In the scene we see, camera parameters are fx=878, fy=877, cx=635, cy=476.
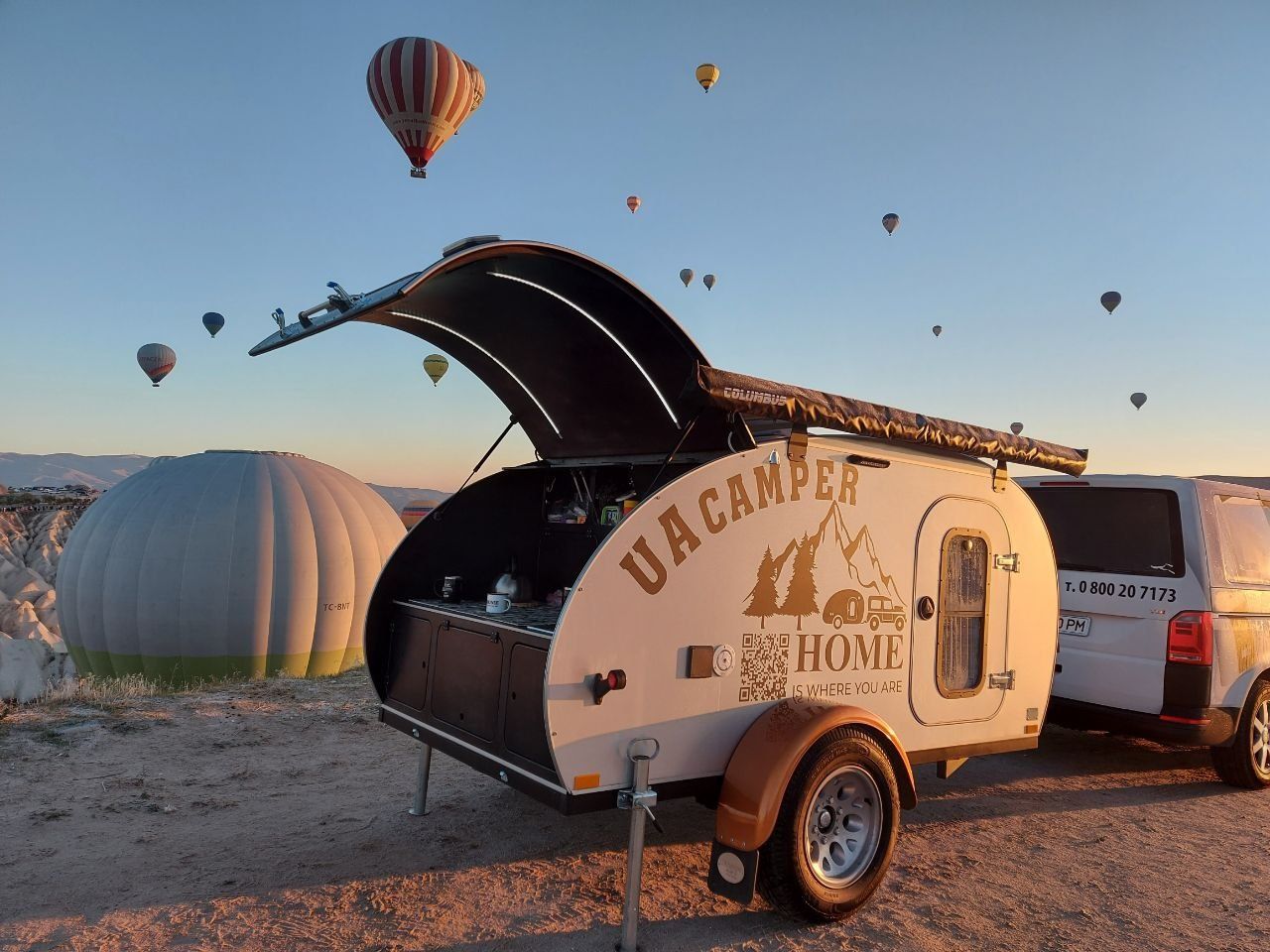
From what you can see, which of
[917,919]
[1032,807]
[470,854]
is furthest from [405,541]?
[1032,807]

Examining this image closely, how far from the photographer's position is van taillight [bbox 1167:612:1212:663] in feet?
22.0

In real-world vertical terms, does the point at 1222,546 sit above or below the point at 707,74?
below

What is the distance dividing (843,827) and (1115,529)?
164 inches

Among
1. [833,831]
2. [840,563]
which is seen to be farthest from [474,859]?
[840,563]

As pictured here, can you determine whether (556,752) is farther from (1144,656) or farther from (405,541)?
(1144,656)

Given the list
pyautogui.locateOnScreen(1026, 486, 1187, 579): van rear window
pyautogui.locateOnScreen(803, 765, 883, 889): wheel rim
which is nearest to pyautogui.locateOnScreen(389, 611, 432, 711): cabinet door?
pyautogui.locateOnScreen(803, 765, 883, 889): wheel rim

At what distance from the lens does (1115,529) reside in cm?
741

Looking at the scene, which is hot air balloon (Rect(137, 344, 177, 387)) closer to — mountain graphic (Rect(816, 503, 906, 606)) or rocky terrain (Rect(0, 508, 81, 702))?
rocky terrain (Rect(0, 508, 81, 702))

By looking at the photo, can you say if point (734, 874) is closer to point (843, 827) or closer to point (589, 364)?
point (843, 827)

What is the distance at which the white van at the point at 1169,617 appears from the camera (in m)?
6.77

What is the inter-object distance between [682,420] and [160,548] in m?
21.9

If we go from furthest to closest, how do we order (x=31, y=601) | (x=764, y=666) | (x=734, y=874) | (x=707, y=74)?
(x=31, y=601), (x=707, y=74), (x=764, y=666), (x=734, y=874)

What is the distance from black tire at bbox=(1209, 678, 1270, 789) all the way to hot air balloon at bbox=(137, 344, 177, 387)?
3853 cm

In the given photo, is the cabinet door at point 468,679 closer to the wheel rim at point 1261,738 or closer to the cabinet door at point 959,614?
the cabinet door at point 959,614
